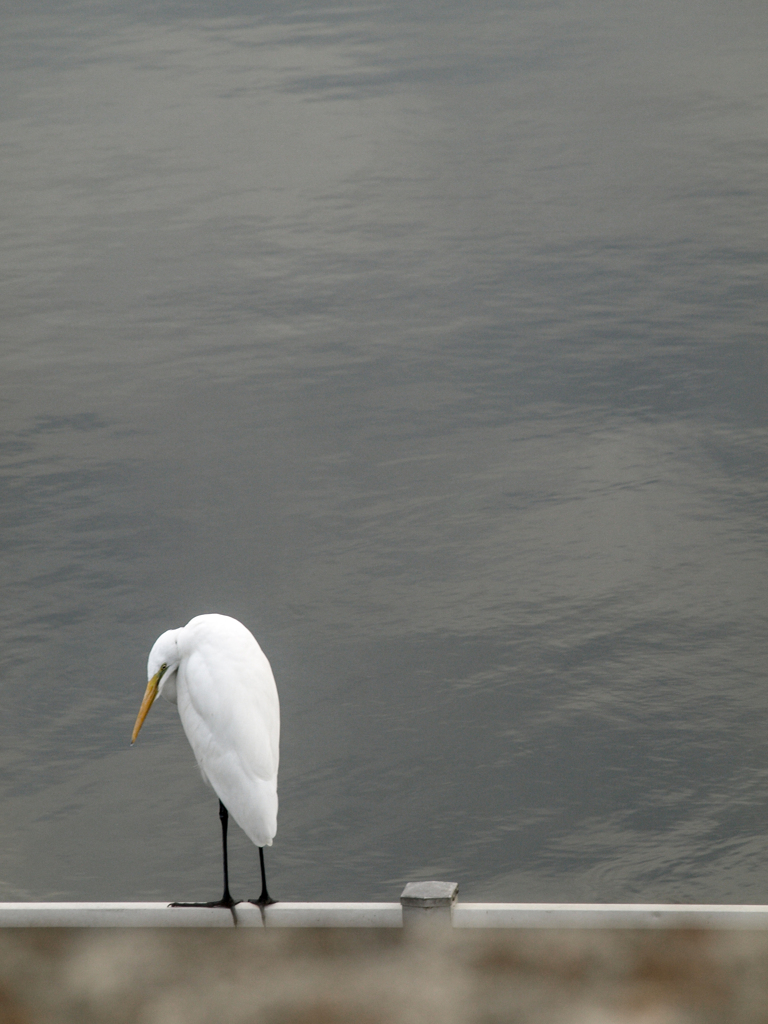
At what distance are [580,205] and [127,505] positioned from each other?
15.8ft

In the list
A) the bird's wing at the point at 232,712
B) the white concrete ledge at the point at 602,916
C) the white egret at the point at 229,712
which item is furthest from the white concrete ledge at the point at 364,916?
the bird's wing at the point at 232,712

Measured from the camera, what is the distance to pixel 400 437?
30.7 ft

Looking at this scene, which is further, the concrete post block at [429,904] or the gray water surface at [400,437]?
the gray water surface at [400,437]

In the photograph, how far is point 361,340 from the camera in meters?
10.3

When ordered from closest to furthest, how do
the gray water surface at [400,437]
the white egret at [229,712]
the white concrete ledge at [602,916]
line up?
the white concrete ledge at [602,916]
the white egret at [229,712]
the gray water surface at [400,437]

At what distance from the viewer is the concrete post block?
3209mm

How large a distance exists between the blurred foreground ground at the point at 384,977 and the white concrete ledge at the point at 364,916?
0.08 feet

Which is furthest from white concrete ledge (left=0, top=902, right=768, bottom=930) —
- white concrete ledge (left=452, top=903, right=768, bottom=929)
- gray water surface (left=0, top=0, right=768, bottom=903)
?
gray water surface (left=0, top=0, right=768, bottom=903)

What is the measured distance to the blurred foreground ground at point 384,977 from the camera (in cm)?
303

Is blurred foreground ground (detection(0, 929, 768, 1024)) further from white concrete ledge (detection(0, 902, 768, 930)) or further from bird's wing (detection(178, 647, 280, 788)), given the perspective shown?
bird's wing (detection(178, 647, 280, 788))

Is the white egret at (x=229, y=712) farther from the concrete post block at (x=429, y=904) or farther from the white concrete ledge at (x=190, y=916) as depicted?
the concrete post block at (x=429, y=904)

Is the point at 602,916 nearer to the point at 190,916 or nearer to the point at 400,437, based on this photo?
the point at 190,916

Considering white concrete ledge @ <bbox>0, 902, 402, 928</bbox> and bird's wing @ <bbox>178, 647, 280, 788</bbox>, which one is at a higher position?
bird's wing @ <bbox>178, 647, 280, 788</bbox>

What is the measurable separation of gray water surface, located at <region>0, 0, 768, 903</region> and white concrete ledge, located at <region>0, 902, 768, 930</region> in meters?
2.89
